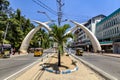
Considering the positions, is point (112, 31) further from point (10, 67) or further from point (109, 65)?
point (10, 67)

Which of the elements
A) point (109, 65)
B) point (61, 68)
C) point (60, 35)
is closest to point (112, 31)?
point (109, 65)

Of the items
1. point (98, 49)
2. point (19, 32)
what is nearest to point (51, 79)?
point (19, 32)

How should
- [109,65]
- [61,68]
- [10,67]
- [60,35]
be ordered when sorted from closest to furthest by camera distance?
[61,68], [60,35], [10,67], [109,65]

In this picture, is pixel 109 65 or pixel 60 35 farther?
pixel 109 65

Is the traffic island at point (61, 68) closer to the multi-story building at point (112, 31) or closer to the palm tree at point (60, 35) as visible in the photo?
the palm tree at point (60, 35)

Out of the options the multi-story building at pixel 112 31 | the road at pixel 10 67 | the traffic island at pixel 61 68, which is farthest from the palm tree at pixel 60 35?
the multi-story building at pixel 112 31

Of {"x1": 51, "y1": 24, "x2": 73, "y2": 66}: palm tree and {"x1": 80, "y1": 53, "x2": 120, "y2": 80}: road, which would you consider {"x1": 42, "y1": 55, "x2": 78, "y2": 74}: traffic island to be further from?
{"x1": 80, "y1": 53, "x2": 120, "y2": 80}: road

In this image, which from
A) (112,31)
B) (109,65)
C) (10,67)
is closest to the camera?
(10,67)

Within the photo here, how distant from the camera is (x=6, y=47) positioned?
51.7 meters

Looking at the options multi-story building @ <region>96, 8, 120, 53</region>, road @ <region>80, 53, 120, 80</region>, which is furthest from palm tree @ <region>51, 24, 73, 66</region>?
multi-story building @ <region>96, 8, 120, 53</region>

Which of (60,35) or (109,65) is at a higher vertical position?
(60,35)

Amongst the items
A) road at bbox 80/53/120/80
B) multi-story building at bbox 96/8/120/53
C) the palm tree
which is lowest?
road at bbox 80/53/120/80

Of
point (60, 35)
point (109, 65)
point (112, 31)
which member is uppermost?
point (112, 31)

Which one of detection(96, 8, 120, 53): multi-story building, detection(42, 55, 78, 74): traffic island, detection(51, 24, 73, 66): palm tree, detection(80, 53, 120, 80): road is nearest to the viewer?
detection(42, 55, 78, 74): traffic island
